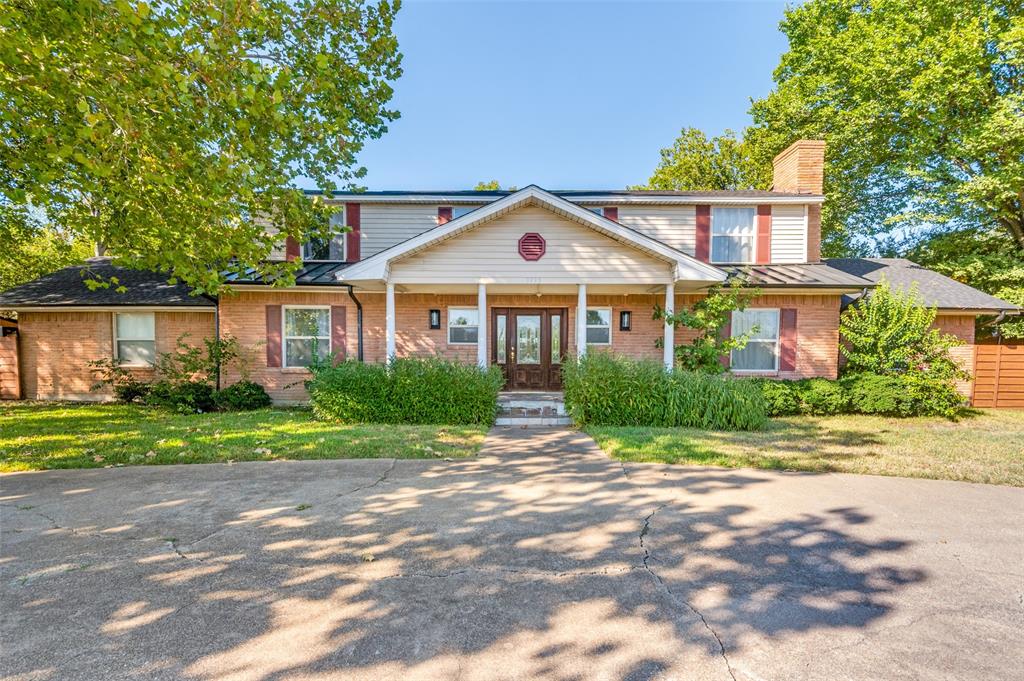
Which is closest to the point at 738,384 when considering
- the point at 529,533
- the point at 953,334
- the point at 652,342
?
the point at 652,342

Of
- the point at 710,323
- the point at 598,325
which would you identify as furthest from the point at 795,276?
the point at 598,325

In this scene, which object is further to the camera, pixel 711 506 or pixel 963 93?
pixel 963 93

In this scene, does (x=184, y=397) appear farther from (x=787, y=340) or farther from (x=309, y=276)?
(x=787, y=340)

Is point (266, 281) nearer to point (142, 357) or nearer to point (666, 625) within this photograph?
point (142, 357)

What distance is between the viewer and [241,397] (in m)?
11.3

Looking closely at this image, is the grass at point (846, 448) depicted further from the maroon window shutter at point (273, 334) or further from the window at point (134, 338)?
the window at point (134, 338)

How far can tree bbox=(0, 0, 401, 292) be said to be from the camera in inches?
215

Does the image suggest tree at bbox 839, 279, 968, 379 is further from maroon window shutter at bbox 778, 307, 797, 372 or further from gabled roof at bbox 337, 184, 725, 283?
gabled roof at bbox 337, 184, 725, 283

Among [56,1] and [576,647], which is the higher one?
[56,1]

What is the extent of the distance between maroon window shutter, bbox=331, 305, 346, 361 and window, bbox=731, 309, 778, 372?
1059cm

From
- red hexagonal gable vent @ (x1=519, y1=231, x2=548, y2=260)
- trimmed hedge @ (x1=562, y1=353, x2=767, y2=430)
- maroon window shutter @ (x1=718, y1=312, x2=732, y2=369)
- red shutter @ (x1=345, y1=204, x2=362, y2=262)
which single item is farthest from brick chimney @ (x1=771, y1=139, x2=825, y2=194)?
red shutter @ (x1=345, y1=204, x2=362, y2=262)

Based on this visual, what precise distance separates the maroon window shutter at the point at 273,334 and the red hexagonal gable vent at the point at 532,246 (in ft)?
22.4

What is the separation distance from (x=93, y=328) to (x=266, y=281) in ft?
20.6

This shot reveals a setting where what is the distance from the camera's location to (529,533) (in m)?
4.06
